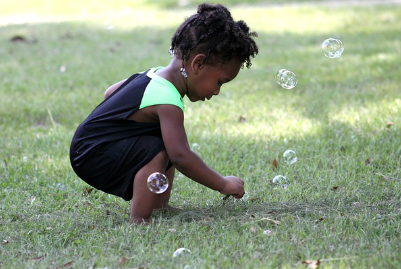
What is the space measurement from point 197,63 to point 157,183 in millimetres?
654

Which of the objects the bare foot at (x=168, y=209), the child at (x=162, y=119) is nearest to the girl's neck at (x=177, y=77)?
the child at (x=162, y=119)

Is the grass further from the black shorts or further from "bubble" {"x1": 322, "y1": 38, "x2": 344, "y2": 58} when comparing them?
"bubble" {"x1": 322, "y1": 38, "x2": 344, "y2": 58}

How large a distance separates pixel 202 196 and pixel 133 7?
41.1 ft

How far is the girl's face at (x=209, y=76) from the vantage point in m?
3.07

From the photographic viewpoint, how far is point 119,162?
3.15 meters

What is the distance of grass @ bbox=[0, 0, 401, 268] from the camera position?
2807 millimetres

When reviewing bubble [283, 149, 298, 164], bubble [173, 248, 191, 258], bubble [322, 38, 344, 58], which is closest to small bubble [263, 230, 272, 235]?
bubble [173, 248, 191, 258]

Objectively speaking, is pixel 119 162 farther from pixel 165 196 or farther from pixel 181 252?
pixel 181 252

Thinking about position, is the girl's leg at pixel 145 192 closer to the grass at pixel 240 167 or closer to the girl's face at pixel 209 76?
the grass at pixel 240 167

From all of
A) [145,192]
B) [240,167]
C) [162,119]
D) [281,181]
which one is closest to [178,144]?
[162,119]

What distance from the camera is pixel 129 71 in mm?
7297

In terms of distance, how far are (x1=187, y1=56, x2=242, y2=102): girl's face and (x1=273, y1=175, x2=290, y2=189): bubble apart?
92 cm

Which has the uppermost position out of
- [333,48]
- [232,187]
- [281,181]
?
[333,48]

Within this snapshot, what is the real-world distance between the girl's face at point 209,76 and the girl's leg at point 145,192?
38 centimetres
